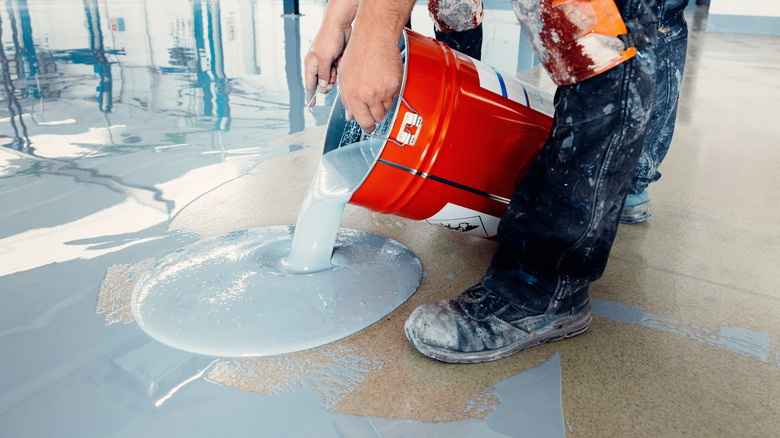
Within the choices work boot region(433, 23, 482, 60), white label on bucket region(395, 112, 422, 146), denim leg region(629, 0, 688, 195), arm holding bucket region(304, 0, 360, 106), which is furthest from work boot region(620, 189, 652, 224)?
arm holding bucket region(304, 0, 360, 106)

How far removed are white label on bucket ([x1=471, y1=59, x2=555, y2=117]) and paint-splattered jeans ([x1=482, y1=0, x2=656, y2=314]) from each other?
0.22m

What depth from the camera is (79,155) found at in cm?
175

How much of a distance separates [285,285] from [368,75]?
1.53 feet

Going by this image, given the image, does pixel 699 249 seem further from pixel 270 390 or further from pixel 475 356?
pixel 270 390

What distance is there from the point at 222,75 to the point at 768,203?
2.75m

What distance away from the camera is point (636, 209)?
1.45m

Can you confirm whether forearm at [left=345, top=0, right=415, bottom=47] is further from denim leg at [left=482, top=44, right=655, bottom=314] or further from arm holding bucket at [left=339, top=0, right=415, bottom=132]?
denim leg at [left=482, top=44, right=655, bottom=314]

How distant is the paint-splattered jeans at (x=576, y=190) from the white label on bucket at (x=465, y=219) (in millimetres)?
181

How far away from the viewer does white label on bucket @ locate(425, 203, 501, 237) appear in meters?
1.13

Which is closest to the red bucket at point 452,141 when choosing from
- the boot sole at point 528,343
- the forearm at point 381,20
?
the forearm at point 381,20

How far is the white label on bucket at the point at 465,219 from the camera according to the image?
3.69 feet

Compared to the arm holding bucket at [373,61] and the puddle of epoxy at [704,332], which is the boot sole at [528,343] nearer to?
the puddle of epoxy at [704,332]

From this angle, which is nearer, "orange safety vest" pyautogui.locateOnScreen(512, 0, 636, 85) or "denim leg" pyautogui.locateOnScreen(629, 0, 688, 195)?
"orange safety vest" pyautogui.locateOnScreen(512, 0, 636, 85)

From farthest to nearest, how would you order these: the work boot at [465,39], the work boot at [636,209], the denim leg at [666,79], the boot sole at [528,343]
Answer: the work boot at [465,39] → the work boot at [636,209] → the denim leg at [666,79] → the boot sole at [528,343]
